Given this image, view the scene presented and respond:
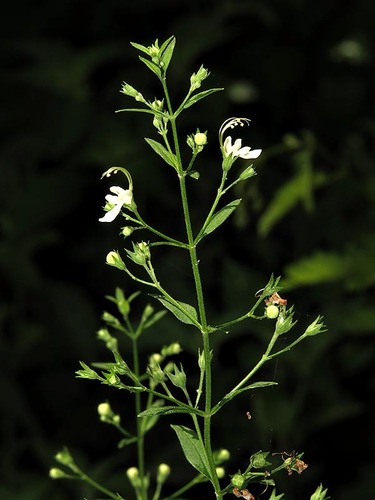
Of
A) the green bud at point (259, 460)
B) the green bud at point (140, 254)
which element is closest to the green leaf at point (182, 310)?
the green bud at point (140, 254)

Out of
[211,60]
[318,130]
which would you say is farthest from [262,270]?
[211,60]

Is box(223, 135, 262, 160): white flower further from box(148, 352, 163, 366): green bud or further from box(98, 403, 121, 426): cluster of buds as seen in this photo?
box(98, 403, 121, 426): cluster of buds

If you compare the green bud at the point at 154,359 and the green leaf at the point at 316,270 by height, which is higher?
the green leaf at the point at 316,270

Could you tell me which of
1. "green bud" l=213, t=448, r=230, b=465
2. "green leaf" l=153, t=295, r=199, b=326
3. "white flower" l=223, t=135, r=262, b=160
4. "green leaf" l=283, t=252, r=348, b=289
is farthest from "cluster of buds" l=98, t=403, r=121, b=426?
"green leaf" l=283, t=252, r=348, b=289

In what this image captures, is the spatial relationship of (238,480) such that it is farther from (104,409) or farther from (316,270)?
(316,270)

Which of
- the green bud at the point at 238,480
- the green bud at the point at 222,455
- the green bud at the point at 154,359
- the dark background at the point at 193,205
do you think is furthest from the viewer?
the dark background at the point at 193,205

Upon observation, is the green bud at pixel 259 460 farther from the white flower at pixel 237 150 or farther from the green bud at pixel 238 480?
the white flower at pixel 237 150
